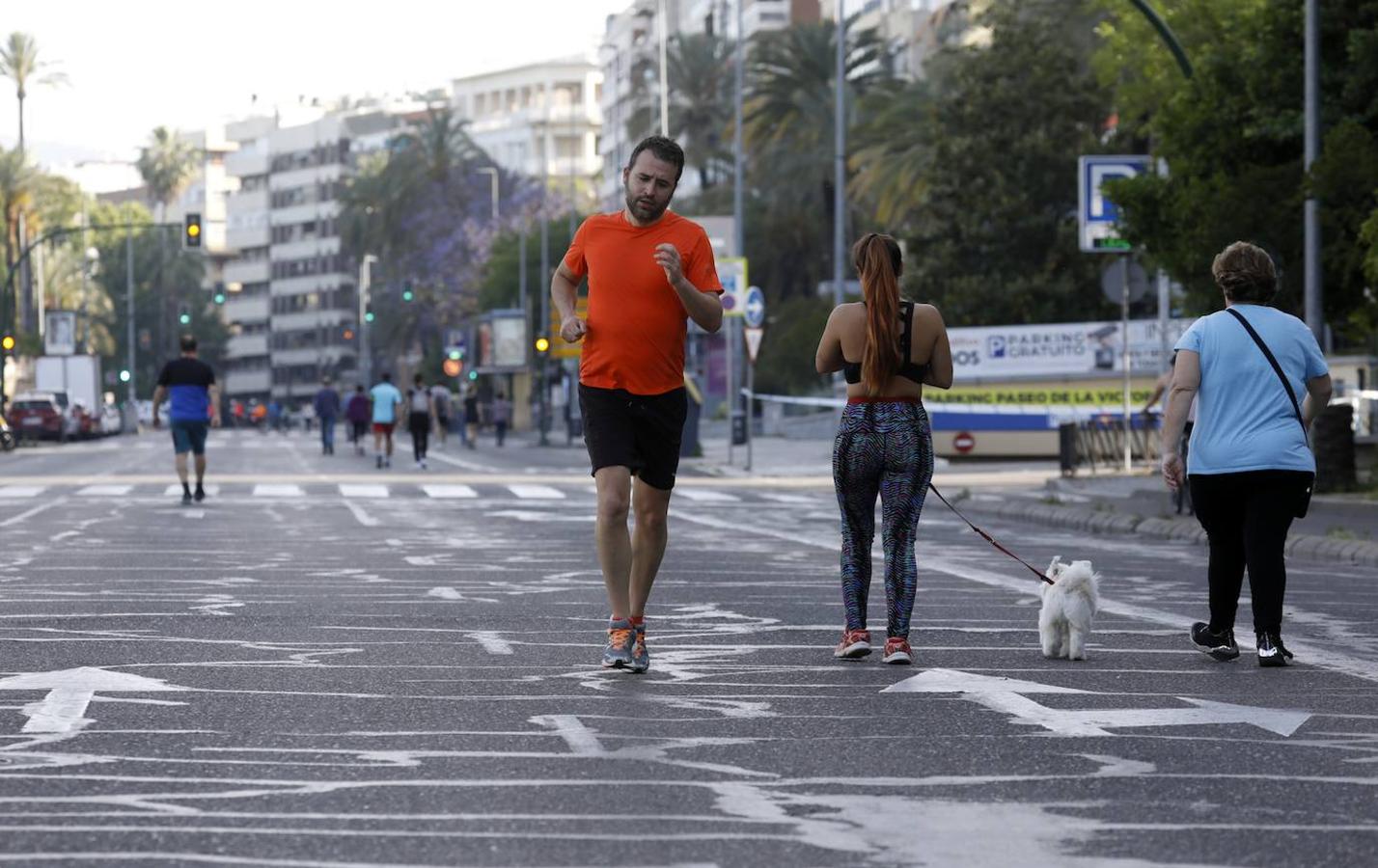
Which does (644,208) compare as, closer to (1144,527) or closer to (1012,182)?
(1144,527)

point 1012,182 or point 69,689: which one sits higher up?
point 1012,182

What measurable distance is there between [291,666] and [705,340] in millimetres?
73486

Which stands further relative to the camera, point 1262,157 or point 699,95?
point 699,95

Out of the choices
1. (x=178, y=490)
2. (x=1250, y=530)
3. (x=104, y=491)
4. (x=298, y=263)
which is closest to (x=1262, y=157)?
(x=178, y=490)

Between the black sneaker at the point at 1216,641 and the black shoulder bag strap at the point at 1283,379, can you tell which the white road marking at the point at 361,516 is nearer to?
the black sneaker at the point at 1216,641

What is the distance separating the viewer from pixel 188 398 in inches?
1117

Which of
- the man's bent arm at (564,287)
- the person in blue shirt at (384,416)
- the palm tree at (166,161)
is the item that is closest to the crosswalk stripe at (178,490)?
the person in blue shirt at (384,416)

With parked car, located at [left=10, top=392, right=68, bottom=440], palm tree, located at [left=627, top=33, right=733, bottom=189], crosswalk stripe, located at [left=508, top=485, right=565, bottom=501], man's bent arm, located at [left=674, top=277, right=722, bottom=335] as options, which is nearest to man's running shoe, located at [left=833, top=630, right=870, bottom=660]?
man's bent arm, located at [left=674, top=277, right=722, bottom=335]

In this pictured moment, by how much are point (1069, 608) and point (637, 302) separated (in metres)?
2.14

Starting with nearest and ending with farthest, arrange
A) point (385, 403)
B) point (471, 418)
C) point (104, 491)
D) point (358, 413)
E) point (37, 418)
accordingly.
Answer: point (104, 491) < point (385, 403) < point (358, 413) < point (471, 418) < point (37, 418)

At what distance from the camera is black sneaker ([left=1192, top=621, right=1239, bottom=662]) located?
10969mm

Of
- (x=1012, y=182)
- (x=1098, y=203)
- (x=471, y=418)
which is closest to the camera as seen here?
(x=1098, y=203)

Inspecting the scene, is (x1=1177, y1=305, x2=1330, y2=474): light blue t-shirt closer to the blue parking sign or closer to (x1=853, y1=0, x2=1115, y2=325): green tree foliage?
the blue parking sign

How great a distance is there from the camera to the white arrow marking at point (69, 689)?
866 cm
